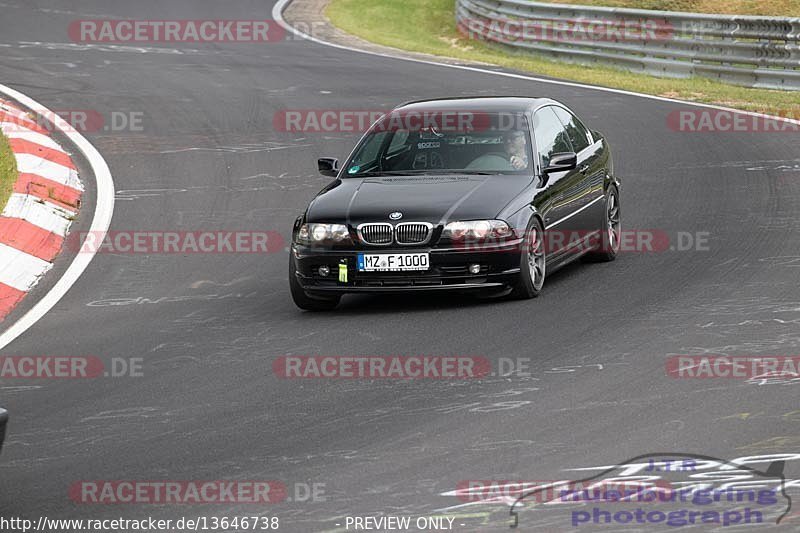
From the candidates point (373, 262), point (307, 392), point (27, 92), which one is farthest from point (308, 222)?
point (27, 92)

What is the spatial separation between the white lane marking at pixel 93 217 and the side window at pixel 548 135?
3.86 meters

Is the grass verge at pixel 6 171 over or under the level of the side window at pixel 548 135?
under

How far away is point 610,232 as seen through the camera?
12.2 meters

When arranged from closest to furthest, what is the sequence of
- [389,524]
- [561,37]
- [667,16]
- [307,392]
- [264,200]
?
[389,524], [307,392], [264,200], [667,16], [561,37]

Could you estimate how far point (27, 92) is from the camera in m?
20.5

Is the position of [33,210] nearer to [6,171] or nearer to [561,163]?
[6,171]

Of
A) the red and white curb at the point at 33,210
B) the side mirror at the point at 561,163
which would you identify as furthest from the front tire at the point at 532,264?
the red and white curb at the point at 33,210

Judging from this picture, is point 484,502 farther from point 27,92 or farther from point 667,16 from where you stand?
point 667,16

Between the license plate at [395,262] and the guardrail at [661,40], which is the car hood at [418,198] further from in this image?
the guardrail at [661,40]

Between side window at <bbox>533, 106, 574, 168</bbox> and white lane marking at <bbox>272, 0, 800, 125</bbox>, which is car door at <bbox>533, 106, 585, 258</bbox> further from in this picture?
white lane marking at <bbox>272, 0, 800, 125</bbox>

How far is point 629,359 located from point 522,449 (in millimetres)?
1910

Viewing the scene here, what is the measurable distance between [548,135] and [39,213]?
4794 millimetres

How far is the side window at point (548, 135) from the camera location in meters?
11.5

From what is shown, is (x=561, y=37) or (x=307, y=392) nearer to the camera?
(x=307, y=392)
